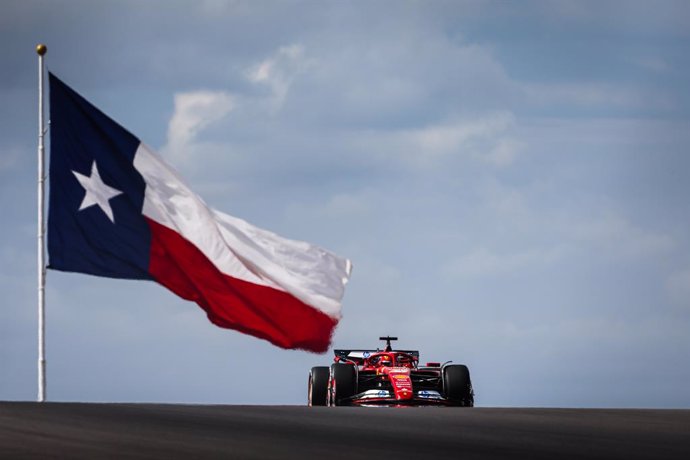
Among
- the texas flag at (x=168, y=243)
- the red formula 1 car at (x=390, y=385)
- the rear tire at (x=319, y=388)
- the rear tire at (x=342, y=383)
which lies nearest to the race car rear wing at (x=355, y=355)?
the red formula 1 car at (x=390, y=385)

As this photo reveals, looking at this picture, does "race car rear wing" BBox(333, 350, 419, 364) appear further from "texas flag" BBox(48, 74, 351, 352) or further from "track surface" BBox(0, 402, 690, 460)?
"track surface" BBox(0, 402, 690, 460)

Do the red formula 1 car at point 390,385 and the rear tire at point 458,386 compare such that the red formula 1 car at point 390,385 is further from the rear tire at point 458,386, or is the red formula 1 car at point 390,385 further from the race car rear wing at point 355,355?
the race car rear wing at point 355,355

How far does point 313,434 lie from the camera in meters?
13.6

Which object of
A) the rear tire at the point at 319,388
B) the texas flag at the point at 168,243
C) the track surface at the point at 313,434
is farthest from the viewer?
the rear tire at the point at 319,388

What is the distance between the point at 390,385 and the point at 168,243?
14355 mm

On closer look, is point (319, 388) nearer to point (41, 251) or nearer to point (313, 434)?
point (41, 251)

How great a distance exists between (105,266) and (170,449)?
33.3 ft

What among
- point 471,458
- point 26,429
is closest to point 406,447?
point 471,458

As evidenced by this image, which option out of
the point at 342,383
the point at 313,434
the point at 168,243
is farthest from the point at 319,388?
the point at 313,434

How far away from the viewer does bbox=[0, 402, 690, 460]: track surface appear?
1138 centimetres

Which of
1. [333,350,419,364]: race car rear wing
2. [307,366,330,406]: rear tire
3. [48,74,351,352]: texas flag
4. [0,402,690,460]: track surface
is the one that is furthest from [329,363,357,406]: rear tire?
[0,402,690,460]: track surface

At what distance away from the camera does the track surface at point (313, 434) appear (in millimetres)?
11375

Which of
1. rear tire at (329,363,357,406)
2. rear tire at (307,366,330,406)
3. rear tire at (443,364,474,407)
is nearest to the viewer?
rear tire at (329,363,357,406)

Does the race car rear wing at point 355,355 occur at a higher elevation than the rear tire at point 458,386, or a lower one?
higher
